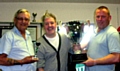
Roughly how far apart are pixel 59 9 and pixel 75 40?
1.91 m

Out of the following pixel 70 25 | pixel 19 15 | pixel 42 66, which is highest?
pixel 19 15

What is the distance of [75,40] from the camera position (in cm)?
224

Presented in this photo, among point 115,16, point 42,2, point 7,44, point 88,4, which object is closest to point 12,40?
point 7,44

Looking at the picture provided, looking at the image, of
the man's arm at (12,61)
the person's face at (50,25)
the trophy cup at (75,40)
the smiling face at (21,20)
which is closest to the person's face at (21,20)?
the smiling face at (21,20)

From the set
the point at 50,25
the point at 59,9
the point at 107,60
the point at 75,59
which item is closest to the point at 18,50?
the point at 50,25

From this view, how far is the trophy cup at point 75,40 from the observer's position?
204cm

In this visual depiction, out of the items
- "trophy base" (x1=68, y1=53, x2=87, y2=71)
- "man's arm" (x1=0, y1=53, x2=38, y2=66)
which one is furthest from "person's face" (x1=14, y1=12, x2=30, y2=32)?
"trophy base" (x1=68, y1=53, x2=87, y2=71)

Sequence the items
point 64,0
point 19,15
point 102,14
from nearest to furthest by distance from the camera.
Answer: point 102,14 < point 19,15 < point 64,0

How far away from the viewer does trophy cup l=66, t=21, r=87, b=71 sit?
204 centimetres

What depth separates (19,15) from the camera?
215 cm

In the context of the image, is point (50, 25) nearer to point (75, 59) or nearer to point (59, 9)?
point (75, 59)

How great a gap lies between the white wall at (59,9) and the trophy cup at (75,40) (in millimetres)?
1765

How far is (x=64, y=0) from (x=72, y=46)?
1.88 meters

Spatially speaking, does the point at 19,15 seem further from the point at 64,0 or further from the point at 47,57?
the point at 64,0
